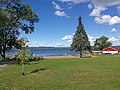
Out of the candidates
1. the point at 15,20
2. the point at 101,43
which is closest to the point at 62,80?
the point at 15,20

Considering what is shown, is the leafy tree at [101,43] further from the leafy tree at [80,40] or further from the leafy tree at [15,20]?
the leafy tree at [15,20]

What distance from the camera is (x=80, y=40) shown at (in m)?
65.5

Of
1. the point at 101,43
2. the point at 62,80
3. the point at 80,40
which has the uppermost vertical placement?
the point at 101,43

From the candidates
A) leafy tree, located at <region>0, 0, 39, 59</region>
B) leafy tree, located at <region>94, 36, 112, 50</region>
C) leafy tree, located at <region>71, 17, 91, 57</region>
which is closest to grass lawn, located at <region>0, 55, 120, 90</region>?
leafy tree, located at <region>0, 0, 39, 59</region>

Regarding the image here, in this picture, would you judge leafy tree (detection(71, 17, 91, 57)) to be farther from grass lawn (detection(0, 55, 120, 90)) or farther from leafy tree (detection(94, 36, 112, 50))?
leafy tree (detection(94, 36, 112, 50))

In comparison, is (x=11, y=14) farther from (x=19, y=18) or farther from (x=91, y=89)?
(x=91, y=89)

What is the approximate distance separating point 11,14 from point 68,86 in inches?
1392

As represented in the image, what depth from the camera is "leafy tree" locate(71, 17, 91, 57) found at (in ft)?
215

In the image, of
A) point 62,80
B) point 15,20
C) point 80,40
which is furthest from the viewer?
point 80,40

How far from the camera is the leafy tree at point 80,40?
65.6 m

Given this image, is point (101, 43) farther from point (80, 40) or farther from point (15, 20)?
point (15, 20)

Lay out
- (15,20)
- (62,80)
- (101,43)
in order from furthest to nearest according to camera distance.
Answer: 1. (101,43)
2. (15,20)
3. (62,80)

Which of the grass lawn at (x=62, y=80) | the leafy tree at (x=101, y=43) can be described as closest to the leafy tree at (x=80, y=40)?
the grass lawn at (x=62, y=80)

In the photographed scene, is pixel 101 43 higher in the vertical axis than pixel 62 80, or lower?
higher
